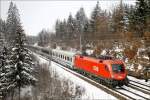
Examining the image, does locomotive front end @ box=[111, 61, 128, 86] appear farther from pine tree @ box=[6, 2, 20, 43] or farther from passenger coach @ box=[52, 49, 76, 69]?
pine tree @ box=[6, 2, 20, 43]

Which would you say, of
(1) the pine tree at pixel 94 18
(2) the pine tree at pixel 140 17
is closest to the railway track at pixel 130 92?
(2) the pine tree at pixel 140 17

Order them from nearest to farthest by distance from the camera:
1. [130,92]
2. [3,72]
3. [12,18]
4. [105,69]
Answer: [130,92]
[105,69]
[3,72]
[12,18]

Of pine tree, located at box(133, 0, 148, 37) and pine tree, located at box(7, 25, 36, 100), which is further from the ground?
pine tree, located at box(133, 0, 148, 37)

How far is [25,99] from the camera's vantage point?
36.9 meters

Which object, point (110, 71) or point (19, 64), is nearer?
point (110, 71)

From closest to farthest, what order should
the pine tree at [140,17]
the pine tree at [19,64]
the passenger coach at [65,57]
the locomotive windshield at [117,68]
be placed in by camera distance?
the locomotive windshield at [117,68], the pine tree at [19,64], the pine tree at [140,17], the passenger coach at [65,57]

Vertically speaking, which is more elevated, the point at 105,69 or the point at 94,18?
the point at 94,18

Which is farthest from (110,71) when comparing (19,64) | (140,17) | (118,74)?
(140,17)

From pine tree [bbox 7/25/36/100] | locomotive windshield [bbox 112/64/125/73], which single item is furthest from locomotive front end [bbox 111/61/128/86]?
pine tree [bbox 7/25/36/100]

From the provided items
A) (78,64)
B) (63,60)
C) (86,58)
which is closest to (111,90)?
(86,58)

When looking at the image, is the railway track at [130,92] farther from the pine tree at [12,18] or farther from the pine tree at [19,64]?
the pine tree at [12,18]

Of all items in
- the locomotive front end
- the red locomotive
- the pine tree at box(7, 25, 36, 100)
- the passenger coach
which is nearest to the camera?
the locomotive front end

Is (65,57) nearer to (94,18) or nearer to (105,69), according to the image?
(105,69)

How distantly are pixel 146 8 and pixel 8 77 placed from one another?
2481 cm
